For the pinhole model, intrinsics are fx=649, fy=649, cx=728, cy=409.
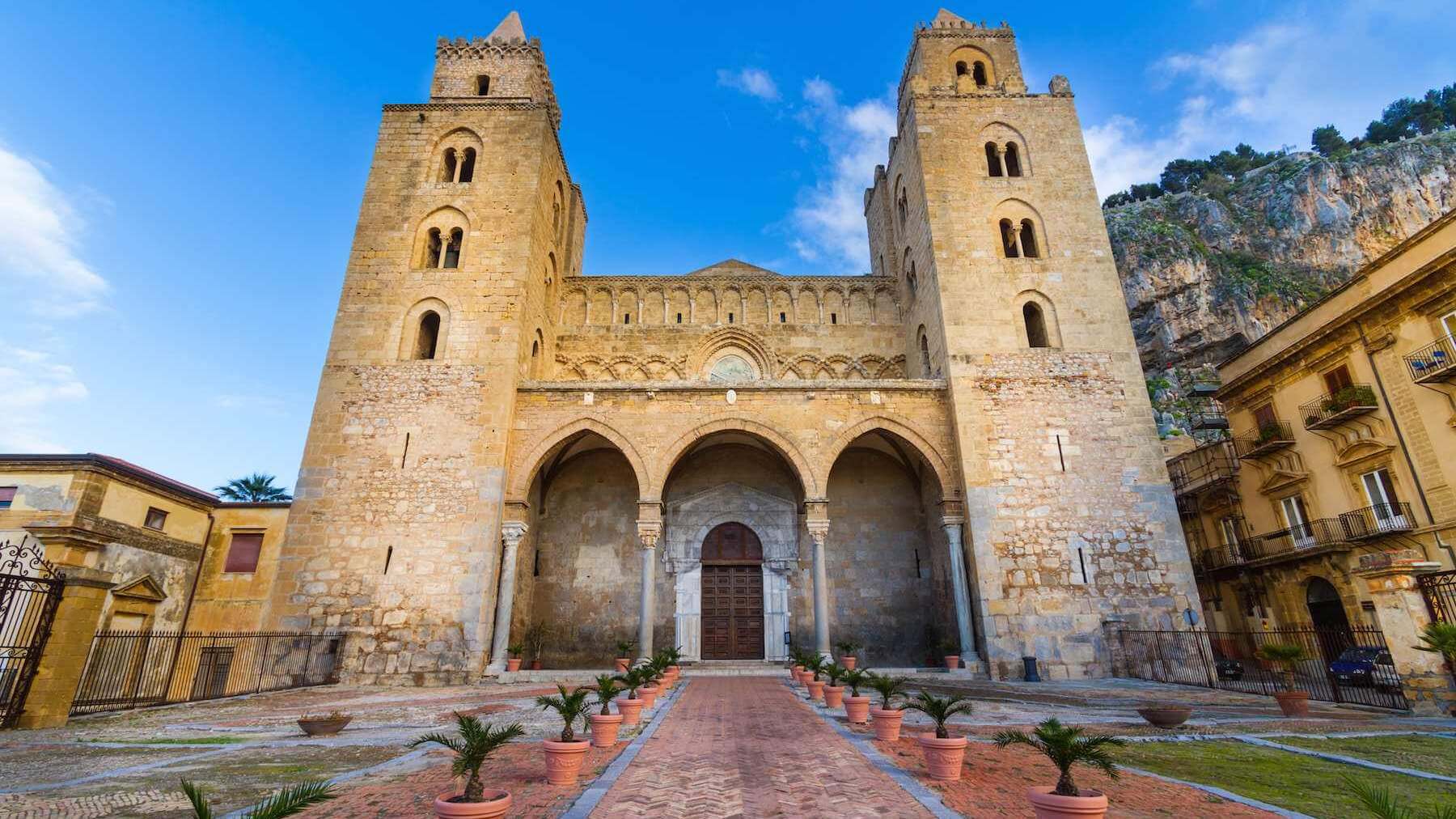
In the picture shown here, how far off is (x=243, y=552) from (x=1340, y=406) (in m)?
27.6

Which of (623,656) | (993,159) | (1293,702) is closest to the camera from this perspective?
(1293,702)

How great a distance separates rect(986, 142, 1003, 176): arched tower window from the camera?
19.8 meters

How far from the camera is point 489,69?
21.2 meters

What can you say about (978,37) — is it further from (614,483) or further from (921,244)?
(614,483)

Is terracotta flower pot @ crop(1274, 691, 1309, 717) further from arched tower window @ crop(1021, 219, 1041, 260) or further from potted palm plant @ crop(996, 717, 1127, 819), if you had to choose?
arched tower window @ crop(1021, 219, 1041, 260)

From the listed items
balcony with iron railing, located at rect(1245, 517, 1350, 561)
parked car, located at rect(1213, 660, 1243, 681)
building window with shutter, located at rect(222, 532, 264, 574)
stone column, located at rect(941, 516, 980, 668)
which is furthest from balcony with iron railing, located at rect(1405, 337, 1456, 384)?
building window with shutter, located at rect(222, 532, 264, 574)

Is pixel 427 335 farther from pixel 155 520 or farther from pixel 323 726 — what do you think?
pixel 323 726

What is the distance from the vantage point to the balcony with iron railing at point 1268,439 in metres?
18.2

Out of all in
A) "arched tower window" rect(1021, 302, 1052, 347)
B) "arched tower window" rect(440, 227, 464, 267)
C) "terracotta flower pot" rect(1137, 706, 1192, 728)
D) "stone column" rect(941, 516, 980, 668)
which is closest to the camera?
"terracotta flower pot" rect(1137, 706, 1192, 728)

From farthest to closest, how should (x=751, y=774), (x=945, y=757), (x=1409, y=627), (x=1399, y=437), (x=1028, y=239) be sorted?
(x=1028, y=239) → (x=1399, y=437) → (x=1409, y=627) → (x=751, y=774) → (x=945, y=757)

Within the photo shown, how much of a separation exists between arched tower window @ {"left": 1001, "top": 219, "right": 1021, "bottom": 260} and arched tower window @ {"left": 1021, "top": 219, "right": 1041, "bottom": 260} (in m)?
0.22

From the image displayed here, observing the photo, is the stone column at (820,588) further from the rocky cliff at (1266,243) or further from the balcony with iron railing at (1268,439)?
the rocky cliff at (1266,243)

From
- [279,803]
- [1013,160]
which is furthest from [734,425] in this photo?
[279,803]

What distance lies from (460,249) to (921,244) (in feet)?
43.6
